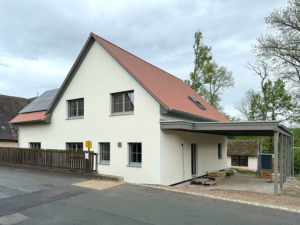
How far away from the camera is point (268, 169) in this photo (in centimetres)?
1981

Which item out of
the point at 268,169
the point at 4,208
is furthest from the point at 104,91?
the point at 268,169

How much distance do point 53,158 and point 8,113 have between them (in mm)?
19081

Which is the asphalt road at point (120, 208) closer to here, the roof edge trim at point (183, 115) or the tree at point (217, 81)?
the roof edge trim at point (183, 115)

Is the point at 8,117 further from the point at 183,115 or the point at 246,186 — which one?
the point at 246,186

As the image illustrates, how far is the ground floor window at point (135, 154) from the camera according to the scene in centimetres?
1280

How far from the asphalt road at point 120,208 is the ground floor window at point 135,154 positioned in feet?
10.8

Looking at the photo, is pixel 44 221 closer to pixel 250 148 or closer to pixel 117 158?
pixel 117 158

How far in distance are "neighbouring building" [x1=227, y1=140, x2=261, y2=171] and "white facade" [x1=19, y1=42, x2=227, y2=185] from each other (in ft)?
55.3


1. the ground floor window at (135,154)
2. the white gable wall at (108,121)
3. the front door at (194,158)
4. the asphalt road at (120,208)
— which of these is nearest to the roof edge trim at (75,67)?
the white gable wall at (108,121)

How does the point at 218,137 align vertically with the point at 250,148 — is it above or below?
above

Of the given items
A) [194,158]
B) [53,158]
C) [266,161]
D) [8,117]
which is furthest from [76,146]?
[8,117]

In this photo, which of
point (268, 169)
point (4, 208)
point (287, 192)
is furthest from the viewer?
point (268, 169)

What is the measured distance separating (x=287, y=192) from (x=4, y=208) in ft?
34.9

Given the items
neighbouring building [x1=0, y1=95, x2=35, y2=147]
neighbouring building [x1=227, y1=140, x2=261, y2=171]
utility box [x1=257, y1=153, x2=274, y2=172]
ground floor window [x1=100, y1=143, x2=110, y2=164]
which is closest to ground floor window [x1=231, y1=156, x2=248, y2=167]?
neighbouring building [x1=227, y1=140, x2=261, y2=171]
